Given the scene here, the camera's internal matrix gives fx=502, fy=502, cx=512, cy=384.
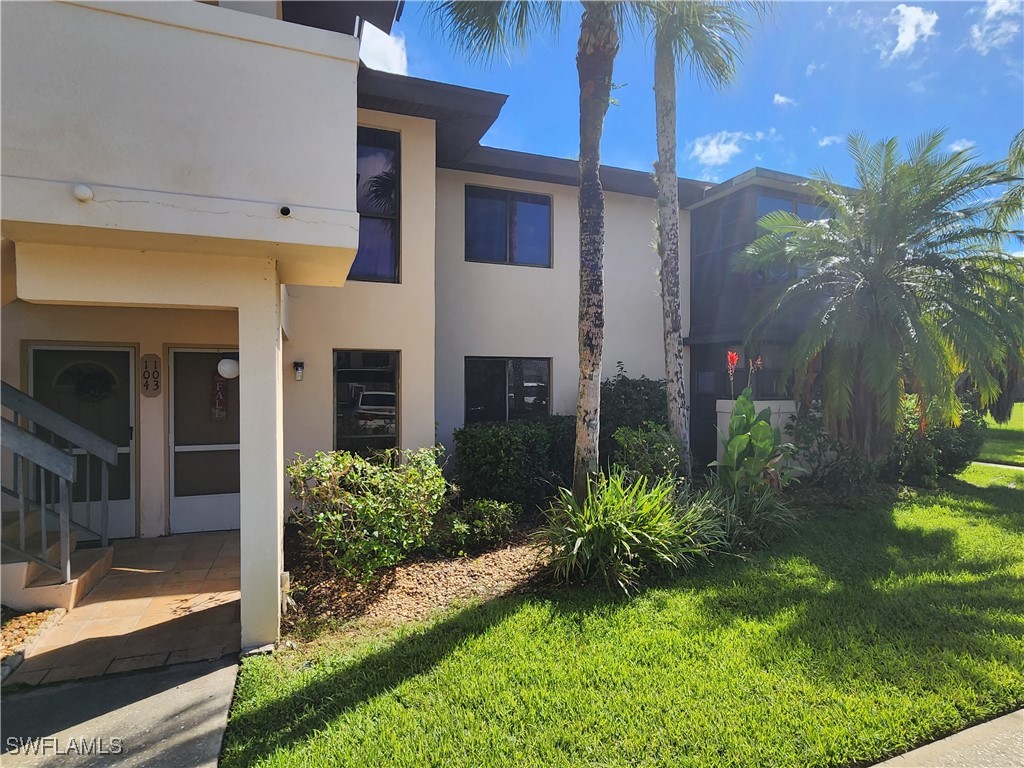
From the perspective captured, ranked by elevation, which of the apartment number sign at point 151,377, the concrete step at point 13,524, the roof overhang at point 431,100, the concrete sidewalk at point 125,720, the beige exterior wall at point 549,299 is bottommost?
the concrete sidewalk at point 125,720

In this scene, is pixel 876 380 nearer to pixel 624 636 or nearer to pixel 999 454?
pixel 624 636

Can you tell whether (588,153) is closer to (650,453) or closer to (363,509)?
(650,453)

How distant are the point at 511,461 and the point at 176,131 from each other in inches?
219

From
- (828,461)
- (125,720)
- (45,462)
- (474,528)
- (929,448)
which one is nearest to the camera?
(125,720)

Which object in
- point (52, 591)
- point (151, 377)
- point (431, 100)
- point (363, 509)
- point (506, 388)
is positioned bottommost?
point (52, 591)

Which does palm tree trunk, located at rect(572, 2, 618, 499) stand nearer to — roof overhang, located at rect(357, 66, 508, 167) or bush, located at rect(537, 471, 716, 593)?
bush, located at rect(537, 471, 716, 593)

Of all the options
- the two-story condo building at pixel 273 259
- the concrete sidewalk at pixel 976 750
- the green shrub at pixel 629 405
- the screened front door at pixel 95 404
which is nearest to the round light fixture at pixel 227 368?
the two-story condo building at pixel 273 259

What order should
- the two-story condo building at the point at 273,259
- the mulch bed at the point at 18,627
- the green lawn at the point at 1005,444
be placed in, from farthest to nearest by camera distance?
the green lawn at the point at 1005,444 < the mulch bed at the point at 18,627 < the two-story condo building at the point at 273,259

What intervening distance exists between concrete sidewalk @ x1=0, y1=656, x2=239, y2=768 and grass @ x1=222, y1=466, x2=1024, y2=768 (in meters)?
0.19

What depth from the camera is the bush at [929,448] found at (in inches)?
389

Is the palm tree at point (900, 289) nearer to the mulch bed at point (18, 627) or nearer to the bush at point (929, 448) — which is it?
the bush at point (929, 448)

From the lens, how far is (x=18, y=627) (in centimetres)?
449

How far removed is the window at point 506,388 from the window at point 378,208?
98.0 inches

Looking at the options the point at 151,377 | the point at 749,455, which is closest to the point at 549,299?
the point at 749,455
